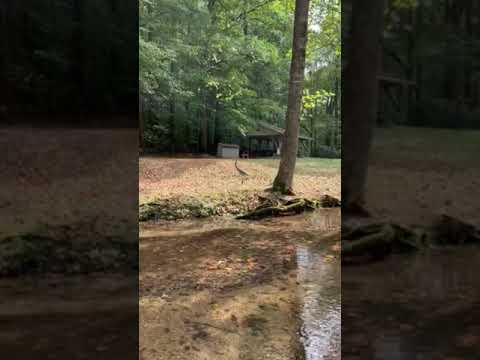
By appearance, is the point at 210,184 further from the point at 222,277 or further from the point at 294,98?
the point at 222,277

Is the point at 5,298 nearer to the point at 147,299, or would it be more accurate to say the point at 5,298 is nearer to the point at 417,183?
the point at 147,299

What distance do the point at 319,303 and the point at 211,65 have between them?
15.4m

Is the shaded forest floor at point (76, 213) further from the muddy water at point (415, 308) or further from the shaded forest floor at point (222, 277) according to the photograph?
the muddy water at point (415, 308)

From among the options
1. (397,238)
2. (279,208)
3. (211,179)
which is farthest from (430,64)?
(211,179)

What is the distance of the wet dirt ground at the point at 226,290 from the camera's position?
3324mm

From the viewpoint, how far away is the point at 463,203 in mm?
2590

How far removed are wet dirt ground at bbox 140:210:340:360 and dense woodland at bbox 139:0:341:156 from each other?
22.8ft

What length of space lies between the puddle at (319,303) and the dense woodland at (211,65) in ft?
26.7

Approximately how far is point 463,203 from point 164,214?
7033mm

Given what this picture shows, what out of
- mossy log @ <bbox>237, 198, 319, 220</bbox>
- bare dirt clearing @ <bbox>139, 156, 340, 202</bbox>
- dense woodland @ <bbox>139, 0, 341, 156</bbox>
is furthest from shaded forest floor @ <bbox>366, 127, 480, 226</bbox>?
dense woodland @ <bbox>139, 0, 341, 156</bbox>

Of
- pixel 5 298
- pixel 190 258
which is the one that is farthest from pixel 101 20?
pixel 190 258

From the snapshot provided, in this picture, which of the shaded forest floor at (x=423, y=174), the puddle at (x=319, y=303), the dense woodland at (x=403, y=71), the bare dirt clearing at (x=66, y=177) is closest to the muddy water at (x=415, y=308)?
the shaded forest floor at (x=423, y=174)

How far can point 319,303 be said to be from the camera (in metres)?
4.24

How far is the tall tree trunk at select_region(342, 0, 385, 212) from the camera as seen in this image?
2391 mm
